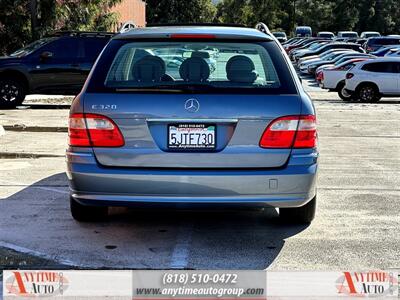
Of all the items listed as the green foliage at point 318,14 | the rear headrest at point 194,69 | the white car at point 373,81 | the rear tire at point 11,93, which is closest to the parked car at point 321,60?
the white car at point 373,81

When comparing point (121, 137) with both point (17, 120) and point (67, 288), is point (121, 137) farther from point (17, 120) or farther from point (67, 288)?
point (17, 120)

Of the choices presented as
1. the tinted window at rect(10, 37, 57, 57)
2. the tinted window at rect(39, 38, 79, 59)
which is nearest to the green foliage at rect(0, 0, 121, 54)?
the tinted window at rect(10, 37, 57, 57)

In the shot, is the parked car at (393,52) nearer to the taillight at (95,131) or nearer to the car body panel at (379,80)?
the car body panel at (379,80)

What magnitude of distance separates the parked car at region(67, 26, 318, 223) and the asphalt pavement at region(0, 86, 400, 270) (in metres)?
0.31

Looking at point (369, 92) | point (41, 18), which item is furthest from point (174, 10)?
point (369, 92)

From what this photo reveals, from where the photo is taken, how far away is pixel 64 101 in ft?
65.2

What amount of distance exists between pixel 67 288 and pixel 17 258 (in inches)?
33.5

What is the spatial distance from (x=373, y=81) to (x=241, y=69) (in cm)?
1827

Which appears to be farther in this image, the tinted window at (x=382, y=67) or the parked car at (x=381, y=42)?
the parked car at (x=381, y=42)

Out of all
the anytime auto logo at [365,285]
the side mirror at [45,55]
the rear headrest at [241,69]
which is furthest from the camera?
the side mirror at [45,55]

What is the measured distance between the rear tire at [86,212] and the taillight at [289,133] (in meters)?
1.87

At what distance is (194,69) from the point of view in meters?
5.64

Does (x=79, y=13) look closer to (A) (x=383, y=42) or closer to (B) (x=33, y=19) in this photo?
(B) (x=33, y=19)

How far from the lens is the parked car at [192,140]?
526 centimetres
